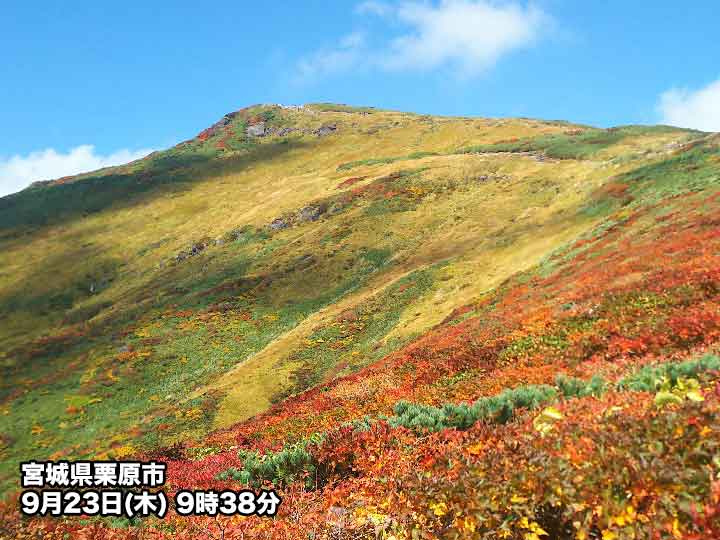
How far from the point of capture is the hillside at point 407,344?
248 inches

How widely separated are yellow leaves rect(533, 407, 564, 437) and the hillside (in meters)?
0.06

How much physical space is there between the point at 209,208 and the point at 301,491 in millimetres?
124831

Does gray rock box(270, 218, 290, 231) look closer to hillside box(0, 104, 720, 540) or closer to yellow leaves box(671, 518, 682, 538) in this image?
hillside box(0, 104, 720, 540)

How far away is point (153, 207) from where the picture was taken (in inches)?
5399

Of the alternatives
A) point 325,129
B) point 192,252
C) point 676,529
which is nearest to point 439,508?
point 676,529

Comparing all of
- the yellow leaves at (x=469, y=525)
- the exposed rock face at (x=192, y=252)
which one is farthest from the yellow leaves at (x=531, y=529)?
the exposed rock face at (x=192, y=252)

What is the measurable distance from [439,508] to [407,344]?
2733 cm

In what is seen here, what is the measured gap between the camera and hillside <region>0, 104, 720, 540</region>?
248 inches

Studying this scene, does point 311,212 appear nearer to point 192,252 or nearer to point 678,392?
point 192,252

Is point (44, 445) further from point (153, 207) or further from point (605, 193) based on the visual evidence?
point (153, 207)

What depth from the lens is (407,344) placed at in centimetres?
3344

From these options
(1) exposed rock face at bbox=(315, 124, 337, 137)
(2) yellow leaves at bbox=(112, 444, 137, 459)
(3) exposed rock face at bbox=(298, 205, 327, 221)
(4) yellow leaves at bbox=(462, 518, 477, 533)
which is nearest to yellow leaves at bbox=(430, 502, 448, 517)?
(4) yellow leaves at bbox=(462, 518, 477, 533)

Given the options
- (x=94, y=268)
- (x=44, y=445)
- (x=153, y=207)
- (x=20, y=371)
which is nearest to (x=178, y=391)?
(x=44, y=445)

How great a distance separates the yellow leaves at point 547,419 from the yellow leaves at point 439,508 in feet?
8.05
